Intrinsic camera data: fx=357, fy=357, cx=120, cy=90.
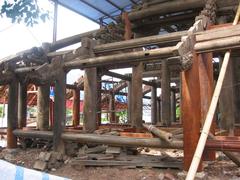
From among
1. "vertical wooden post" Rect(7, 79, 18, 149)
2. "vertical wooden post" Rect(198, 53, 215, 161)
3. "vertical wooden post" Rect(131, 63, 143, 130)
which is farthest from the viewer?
"vertical wooden post" Rect(131, 63, 143, 130)

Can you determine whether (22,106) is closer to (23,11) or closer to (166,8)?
(166,8)

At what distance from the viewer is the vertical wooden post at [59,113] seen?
784 cm

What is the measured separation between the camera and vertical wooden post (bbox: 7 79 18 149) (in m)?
9.50

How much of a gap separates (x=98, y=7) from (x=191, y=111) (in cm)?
1020

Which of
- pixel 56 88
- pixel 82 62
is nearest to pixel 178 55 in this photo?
pixel 82 62

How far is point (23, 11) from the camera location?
4500 millimetres

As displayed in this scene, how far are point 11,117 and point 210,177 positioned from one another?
5871 mm

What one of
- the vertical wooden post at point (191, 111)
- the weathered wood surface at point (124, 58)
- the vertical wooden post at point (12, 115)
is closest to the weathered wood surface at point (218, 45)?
the vertical wooden post at point (191, 111)

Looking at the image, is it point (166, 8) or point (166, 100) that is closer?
point (166, 8)

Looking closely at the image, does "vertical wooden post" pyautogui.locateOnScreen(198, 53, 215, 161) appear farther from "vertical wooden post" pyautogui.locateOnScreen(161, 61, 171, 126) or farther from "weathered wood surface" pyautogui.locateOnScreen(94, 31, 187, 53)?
"vertical wooden post" pyautogui.locateOnScreen(161, 61, 171, 126)

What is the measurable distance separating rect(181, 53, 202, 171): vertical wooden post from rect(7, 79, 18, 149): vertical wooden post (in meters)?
5.41

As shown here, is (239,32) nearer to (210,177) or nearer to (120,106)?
(210,177)

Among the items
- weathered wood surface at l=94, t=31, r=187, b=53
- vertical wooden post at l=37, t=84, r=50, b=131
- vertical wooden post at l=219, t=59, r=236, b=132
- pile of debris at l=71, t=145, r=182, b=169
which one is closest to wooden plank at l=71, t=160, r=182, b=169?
pile of debris at l=71, t=145, r=182, b=169

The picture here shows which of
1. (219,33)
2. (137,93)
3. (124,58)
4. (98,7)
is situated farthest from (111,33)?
(219,33)
